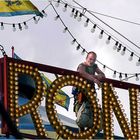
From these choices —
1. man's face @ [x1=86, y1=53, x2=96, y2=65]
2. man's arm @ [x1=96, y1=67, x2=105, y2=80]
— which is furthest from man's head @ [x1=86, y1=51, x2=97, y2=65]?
man's arm @ [x1=96, y1=67, x2=105, y2=80]

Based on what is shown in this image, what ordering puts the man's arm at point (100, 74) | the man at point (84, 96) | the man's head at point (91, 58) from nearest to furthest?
the man's head at point (91, 58), the man at point (84, 96), the man's arm at point (100, 74)

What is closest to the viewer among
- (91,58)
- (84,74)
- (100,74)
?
(91,58)

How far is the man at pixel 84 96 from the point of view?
8.04 metres

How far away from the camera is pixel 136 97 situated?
351 inches

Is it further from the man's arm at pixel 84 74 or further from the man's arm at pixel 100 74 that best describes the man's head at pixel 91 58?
the man's arm at pixel 100 74

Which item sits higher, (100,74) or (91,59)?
(91,59)

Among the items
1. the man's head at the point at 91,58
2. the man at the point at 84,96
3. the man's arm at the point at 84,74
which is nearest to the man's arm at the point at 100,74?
the man at the point at 84,96

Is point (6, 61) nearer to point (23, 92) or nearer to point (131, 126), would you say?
point (131, 126)

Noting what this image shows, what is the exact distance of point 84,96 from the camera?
8391 mm

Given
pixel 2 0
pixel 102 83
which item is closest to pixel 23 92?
pixel 2 0

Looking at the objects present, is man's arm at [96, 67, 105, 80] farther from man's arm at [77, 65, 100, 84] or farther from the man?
man's arm at [77, 65, 100, 84]

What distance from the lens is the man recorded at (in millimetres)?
8039

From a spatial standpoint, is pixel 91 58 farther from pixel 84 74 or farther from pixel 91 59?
pixel 84 74

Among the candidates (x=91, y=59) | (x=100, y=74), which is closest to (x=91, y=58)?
(x=91, y=59)
